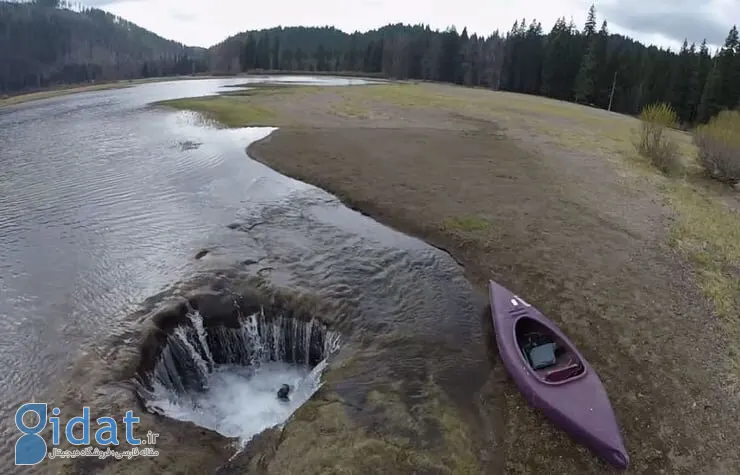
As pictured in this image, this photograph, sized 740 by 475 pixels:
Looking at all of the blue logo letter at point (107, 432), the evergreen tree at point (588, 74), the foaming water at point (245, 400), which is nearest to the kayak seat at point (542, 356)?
the foaming water at point (245, 400)

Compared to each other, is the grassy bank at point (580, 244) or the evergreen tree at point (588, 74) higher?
the evergreen tree at point (588, 74)

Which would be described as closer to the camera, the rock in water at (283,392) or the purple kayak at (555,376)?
the purple kayak at (555,376)

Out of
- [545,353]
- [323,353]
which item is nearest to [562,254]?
[545,353]

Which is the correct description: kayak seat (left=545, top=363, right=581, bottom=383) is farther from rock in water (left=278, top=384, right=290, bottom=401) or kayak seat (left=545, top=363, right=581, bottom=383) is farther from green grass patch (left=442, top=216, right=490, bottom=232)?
green grass patch (left=442, top=216, right=490, bottom=232)

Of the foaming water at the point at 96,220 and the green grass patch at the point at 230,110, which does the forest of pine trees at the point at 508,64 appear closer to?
the green grass patch at the point at 230,110

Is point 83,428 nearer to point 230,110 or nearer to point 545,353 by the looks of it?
point 545,353

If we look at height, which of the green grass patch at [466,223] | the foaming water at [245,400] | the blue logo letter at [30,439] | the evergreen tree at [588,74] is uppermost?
the evergreen tree at [588,74]
